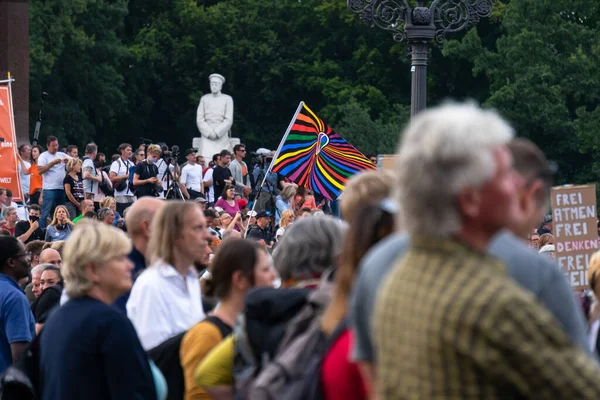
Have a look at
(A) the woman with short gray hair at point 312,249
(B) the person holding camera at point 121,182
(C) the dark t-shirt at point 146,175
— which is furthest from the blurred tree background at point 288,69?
(A) the woman with short gray hair at point 312,249

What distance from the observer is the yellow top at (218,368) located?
4223mm

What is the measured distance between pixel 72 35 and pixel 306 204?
28.9 meters

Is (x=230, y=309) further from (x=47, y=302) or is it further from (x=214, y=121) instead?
(x=214, y=121)

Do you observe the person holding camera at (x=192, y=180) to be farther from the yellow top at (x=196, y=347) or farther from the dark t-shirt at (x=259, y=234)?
the yellow top at (x=196, y=347)

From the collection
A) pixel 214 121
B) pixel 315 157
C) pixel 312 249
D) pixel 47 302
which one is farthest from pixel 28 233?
pixel 214 121

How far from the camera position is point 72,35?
4578 centimetres

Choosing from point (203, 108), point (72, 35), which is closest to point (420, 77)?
point (203, 108)

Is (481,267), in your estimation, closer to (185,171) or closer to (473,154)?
(473,154)

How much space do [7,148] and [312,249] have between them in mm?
12452

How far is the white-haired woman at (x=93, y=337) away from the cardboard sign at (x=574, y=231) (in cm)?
412

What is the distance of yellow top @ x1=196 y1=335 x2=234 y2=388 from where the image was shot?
4.22 m

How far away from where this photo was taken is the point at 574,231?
803 cm

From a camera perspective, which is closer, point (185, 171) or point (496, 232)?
point (496, 232)

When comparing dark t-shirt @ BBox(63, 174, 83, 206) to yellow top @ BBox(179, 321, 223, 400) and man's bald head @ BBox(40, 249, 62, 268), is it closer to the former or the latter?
man's bald head @ BBox(40, 249, 62, 268)
